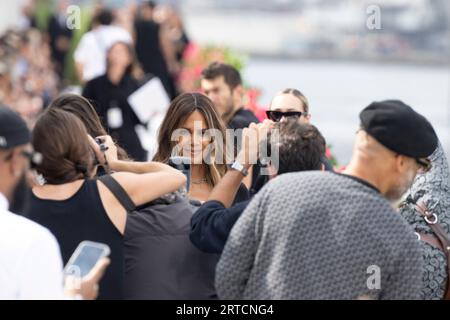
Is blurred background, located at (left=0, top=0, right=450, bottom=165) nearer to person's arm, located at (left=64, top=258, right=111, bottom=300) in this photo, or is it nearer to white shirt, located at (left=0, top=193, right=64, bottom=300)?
person's arm, located at (left=64, top=258, right=111, bottom=300)

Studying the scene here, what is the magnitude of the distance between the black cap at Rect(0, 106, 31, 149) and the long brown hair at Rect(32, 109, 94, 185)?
12.4 inches

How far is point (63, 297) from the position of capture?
143 inches

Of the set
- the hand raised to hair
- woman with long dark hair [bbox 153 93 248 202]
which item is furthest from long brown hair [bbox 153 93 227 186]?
the hand raised to hair

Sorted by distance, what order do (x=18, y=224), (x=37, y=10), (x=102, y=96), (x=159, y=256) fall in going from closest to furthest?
(x=18, y=224)
(x=159, y=256)
(x=102, y=96)
(x=37, y=10)

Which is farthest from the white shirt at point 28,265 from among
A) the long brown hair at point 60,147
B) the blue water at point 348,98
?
the blue water at point 348,98

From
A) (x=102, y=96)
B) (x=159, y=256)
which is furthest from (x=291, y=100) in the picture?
(x=102, y=96)

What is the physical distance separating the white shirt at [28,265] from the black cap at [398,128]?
110 centimetres

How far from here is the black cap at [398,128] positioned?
12.3 feet

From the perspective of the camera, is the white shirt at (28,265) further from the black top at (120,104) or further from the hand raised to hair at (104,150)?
the black top at (120,104)

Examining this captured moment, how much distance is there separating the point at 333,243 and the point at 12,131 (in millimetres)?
1092
